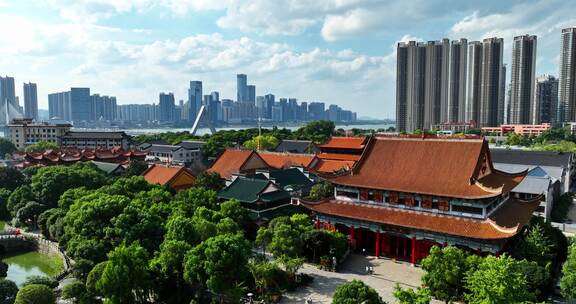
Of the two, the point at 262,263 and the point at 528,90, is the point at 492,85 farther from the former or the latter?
the point at 262,263

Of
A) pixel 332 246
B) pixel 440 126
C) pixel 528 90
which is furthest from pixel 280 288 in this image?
pixel 528 90

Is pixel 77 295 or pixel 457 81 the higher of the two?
pixel 457 81

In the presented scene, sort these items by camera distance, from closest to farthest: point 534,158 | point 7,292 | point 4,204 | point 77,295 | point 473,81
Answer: point 77,295 < point 7,292 < point 4,204 < point 534,158 < point 473,81

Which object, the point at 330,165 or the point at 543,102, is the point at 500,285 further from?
the point at 543,102

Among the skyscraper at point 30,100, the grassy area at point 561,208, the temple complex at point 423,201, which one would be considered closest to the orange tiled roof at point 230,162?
the temple complex at point 423,201

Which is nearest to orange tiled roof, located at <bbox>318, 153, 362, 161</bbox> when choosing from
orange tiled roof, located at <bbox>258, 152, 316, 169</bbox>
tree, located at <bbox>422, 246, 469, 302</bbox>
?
orange tiled roof, located at <bbox>258, 152, 316, 169</bbox>

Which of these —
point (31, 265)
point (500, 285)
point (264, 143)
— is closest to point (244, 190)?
point (31, 265)
